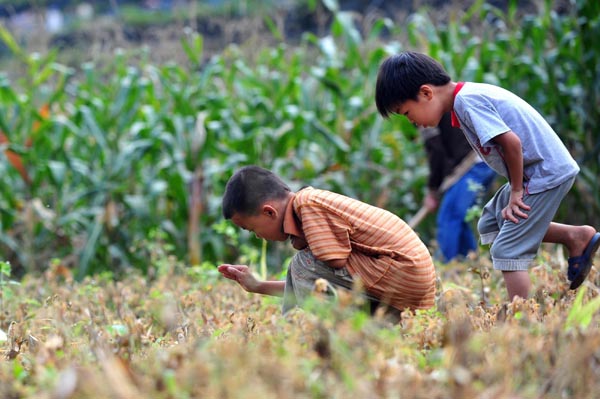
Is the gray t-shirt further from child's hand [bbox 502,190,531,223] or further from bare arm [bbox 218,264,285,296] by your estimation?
bare arm [bbox 218,264,285,296]

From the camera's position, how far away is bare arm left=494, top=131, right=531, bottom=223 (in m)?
2.85

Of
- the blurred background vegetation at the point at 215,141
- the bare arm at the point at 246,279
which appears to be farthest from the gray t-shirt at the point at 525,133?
the blurred background vegetation at the point at 215,141

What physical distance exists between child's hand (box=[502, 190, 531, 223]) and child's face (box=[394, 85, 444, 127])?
1.31ft

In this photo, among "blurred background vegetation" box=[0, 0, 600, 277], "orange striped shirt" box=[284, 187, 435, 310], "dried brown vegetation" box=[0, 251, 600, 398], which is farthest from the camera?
"blurred background vegetation" box=[0, 0, 600, 277]

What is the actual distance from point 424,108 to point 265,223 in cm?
73

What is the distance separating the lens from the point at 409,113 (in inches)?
120

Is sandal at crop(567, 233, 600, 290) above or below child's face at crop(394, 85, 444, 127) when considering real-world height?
below

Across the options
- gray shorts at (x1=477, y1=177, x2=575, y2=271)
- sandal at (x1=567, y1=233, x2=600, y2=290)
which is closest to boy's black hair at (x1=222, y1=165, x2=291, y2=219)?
gray shorts at (x1=477, y1=177, x2=575, y2=271)

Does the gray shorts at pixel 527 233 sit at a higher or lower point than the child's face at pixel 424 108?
lower

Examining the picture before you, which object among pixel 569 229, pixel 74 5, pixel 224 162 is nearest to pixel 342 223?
pixel 569 229

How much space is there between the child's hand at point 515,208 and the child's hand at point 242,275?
950mm

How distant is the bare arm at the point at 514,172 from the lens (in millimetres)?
2854

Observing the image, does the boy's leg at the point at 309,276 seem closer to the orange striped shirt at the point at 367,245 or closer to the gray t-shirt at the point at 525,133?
the orange striped shirt at the point at 367,245

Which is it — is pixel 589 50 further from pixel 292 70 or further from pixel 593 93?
pixel 292 70
